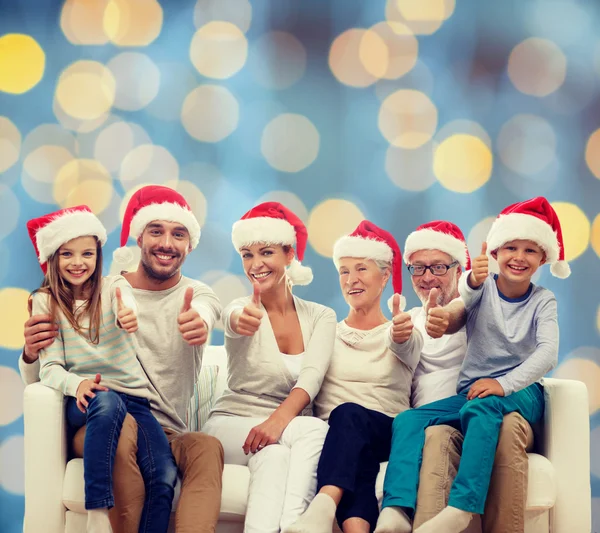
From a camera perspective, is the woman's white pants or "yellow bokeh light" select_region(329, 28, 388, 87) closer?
the woman's white pants

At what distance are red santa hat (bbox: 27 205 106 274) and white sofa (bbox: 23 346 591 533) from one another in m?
0.42

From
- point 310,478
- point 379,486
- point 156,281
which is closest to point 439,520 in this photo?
point 379,486

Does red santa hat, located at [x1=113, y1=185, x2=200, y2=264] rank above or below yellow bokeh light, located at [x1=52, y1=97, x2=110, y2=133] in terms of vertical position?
below

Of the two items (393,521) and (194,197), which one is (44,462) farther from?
(194,197)

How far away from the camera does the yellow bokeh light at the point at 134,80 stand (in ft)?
10.4

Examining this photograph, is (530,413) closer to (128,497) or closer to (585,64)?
(128,497)

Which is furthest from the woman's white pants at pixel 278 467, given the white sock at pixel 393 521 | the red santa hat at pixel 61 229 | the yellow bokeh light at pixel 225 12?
the yellow bokeh light at pixel 225 12

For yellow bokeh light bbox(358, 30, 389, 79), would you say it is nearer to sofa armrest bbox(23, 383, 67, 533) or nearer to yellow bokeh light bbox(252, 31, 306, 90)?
yellow bokeh light bbox(252, 31, 306, 90)

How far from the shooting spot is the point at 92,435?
1975mm

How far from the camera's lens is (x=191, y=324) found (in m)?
2.16

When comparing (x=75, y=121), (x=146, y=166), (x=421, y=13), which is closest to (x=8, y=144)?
(x=75, y=121)

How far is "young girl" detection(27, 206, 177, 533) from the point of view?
197 centimetres

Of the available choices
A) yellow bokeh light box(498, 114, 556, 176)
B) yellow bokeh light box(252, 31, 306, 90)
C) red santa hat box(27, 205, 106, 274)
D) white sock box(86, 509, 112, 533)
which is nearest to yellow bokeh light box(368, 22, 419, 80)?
yellow bokeh light box(252, 31, 306, 90)

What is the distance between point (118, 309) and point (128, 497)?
0.50 meters
